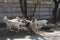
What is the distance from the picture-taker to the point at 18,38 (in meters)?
7.44

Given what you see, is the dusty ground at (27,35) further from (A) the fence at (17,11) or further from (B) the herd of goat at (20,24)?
(A) the fence at (17,11)

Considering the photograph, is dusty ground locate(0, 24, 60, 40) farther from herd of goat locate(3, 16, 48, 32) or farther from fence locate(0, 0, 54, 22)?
fence locate(0, 0, 54, 22)

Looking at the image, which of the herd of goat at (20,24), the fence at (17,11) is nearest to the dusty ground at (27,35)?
the herd of goat at (20,24)

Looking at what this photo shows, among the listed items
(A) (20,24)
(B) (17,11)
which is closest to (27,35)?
(A) (20,24)

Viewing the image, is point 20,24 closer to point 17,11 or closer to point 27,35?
point 27,35

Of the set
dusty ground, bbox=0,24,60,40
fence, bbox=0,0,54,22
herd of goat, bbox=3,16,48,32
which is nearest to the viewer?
dusty ground, bbox=0,24,60,40

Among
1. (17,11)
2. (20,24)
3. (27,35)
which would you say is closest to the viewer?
(27,35)

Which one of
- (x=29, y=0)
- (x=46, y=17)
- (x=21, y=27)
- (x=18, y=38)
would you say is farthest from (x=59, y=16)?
(x=18, y=38)

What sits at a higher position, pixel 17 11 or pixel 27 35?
pixel 17 11

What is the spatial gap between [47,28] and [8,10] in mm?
4200

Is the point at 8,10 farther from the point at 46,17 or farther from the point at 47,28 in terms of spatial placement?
the point at 47,28

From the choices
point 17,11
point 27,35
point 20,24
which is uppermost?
point 20,24

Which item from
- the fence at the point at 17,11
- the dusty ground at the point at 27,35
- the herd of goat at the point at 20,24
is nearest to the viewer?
the dusty ground at the point at 27,35

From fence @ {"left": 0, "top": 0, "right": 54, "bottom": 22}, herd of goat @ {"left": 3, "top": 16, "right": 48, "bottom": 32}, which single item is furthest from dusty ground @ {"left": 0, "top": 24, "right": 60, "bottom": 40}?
fence @ {"left": 0, "top": 0, "right": 54, "bottom": 22}
